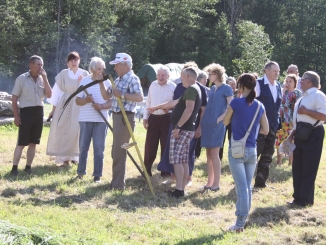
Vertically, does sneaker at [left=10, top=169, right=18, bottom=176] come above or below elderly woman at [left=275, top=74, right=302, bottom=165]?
below

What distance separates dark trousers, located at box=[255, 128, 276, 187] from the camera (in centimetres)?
816

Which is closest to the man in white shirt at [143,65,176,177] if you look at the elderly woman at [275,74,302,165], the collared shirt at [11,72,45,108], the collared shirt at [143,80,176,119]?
the collared shirt at [143,80,176,119]

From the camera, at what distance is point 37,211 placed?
21.3ft

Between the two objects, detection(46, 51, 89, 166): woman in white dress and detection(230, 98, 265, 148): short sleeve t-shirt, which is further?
detection(46, 51, 89, 166): woman in white dress

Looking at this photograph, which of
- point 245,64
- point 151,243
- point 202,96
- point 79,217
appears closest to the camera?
point 151,243

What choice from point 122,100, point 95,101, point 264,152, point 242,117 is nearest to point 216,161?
point 264,152

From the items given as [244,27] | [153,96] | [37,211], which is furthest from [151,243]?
[244,27]

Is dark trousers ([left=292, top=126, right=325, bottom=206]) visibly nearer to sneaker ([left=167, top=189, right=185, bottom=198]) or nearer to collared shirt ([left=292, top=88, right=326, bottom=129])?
collared shirt ([left=292, top=88, right=326, bottom=129])

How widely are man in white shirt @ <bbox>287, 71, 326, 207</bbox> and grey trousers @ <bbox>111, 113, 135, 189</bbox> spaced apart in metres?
2.24

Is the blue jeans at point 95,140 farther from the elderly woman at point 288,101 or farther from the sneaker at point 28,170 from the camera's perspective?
the elderly woman at point 288,101

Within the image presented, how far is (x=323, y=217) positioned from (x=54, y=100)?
4878 mm

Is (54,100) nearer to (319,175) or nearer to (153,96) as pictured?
(153,96)

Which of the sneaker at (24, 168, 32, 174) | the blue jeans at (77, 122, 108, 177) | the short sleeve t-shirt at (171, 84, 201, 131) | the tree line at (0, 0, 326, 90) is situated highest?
the tree line at (0, 0, 326, 90)

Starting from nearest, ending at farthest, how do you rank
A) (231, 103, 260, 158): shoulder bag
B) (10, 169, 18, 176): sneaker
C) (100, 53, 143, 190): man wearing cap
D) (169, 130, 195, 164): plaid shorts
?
(231, 103, 260, 158): shoulder bag → (169, 130, 195, 164): plaid shorts → (100, 53, 143, 190): man wearing cap → (10, 169, 18, 176): sneaker
